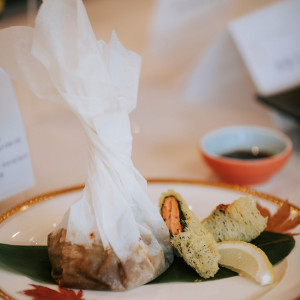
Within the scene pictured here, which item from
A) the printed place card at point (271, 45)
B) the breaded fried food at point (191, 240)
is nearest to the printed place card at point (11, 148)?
the breaded fried food at point (191, 240)

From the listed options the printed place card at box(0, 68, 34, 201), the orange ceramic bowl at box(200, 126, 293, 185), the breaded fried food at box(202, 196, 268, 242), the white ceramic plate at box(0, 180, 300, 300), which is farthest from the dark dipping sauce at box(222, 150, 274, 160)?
the printed place card at box(0, 68, 34, 201)

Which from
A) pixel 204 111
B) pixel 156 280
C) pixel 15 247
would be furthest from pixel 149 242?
pixel 204 111

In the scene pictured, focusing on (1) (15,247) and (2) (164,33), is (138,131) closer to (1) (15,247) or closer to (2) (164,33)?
(2) (164,33)

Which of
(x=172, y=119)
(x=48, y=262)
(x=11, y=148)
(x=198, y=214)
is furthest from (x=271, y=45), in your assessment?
(x=48, y=262)

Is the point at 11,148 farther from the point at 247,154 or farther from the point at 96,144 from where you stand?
the point at 247,154

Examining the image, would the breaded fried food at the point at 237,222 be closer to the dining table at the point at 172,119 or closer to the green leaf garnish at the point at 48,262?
the green leaf garnish at the point at 48,262

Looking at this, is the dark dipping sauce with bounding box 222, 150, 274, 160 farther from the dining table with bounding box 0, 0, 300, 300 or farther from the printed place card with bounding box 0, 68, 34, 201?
the printed place card with bounding box 0, 68, 34, 201
